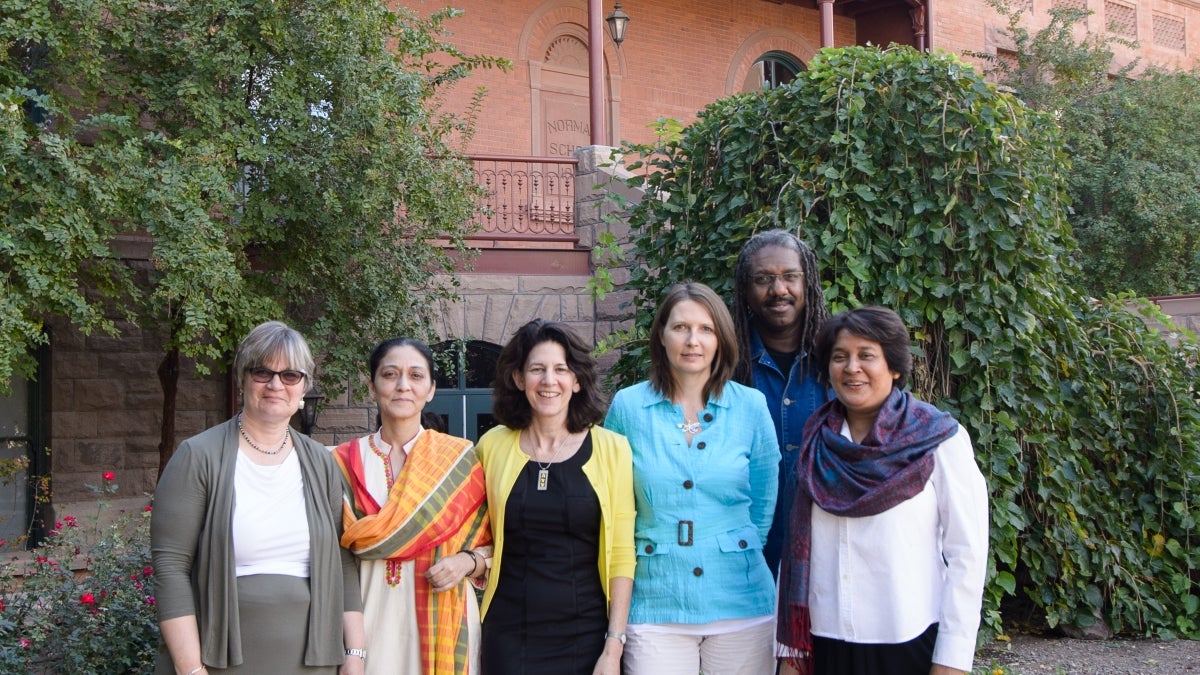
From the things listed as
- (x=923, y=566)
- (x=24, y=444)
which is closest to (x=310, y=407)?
(x=24, y=444)

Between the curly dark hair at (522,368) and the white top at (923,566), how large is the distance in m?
0.84

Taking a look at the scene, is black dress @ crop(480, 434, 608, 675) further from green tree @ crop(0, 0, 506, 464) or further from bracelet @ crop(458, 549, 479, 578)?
green tree @ crop(0, 0, 506, 464)

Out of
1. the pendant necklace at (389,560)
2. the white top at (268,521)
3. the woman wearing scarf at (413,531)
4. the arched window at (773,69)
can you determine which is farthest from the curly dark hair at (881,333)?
the arched window at (773,69)

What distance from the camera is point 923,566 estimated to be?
281cm

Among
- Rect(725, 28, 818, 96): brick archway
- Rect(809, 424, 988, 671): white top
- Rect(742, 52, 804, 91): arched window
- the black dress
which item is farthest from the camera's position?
Rect(742, 52, 804, 91): arched window

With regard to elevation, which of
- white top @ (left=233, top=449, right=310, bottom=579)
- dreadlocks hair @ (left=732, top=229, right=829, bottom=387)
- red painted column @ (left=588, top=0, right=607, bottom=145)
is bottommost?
white top @ (left=233, top=449, right=310, bottom=579)

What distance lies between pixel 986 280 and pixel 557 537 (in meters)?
2.99

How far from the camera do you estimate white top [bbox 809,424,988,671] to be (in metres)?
2.74

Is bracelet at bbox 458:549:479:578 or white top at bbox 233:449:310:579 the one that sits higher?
white top at bbox 233:449:310:579

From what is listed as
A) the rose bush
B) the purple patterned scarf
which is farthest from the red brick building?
the purple patterned scarf

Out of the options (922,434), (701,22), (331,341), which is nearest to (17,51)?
(331,341)

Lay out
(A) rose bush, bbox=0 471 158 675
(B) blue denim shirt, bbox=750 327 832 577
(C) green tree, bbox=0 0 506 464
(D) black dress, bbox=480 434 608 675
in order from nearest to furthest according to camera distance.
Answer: (D) black dress, bbox=480 434 608 675 < (B) blue denim shirt, bbox=750 327 832 577 < (A) rose bush, bbox=0 471 158 675 < (C) green tree, bbox=0 0 506 464

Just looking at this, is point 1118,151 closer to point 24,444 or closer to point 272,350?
point 24,444

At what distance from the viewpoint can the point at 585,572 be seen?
10.1 ft
